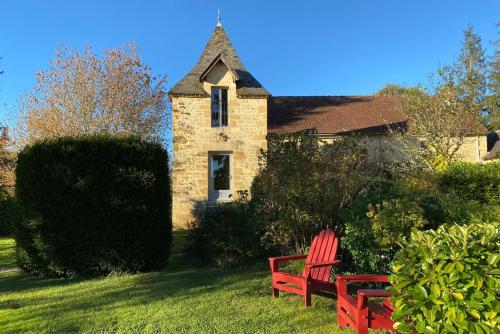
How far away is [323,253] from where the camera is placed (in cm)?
606

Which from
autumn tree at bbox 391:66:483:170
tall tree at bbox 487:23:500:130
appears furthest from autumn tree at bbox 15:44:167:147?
tall tree at bbox 487:23:500:130

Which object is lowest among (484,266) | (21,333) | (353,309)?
(21,333)

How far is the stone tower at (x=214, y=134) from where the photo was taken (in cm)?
1716

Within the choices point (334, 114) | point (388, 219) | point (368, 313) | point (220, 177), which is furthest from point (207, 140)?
point (368, 313)

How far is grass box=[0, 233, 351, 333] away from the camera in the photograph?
487cm

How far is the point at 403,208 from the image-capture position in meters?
6.00

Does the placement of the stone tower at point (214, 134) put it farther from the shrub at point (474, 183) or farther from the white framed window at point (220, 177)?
the shrub at point (474, 183)

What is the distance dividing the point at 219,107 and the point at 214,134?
47.8 inches

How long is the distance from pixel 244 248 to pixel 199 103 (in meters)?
10.2

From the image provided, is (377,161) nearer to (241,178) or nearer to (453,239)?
(453,239)

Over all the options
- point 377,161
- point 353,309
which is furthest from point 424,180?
point 353,309

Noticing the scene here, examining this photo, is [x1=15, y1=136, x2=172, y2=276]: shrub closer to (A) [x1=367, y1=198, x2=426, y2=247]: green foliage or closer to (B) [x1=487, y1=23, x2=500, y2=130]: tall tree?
(A) [x1=367, y1=198, x2=426, y2=247]: green foliage

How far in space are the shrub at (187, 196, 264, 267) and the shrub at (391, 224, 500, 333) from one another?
5219 millimetres

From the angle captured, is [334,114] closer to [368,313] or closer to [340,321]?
[340,321]
